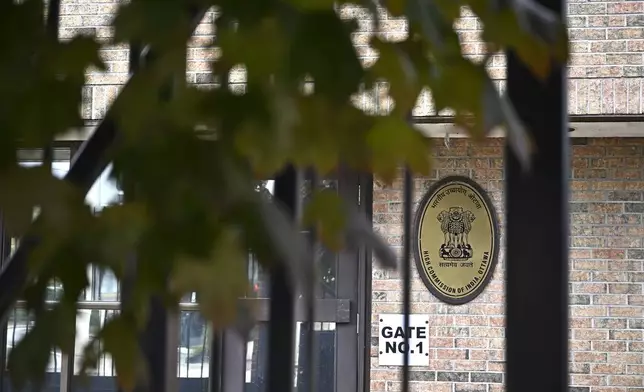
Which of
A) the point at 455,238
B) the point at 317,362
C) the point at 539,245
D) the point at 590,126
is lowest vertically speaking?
the point at 317,362

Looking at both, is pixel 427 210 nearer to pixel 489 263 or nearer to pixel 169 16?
pixel 489 263

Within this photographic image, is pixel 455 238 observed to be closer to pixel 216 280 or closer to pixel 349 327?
pixel 349 327

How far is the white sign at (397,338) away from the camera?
14.9ft

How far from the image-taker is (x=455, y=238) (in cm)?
468

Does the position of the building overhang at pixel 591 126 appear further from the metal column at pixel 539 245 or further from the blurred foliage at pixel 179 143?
the blurred foliage at pixel 179 143

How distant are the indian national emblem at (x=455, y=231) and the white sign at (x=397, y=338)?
37cm

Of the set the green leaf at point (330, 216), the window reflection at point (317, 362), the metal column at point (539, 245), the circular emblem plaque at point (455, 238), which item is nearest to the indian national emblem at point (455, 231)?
the circular emblem plaque at point (455, 238)

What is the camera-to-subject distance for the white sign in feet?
14.9

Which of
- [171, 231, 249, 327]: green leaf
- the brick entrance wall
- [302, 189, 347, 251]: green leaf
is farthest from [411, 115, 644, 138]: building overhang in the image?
[171, 231, 249, 327]: green leaf

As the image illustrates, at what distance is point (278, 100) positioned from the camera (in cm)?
47

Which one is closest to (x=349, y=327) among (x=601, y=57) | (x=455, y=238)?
(x=455, y=238)

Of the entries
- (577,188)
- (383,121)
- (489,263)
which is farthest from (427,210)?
(383,121)

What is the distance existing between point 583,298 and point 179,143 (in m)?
4.31

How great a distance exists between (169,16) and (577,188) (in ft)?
14.3
